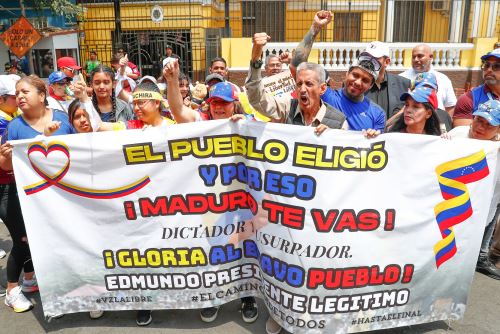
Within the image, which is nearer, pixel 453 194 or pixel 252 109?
pixel 453 194

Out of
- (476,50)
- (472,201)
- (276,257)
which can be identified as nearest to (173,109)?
(276,257)

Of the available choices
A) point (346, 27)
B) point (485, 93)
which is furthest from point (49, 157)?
point (346, 27)

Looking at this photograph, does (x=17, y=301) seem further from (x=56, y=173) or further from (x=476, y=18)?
(x=476, y=18)

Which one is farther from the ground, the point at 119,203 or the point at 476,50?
the point at 476,50

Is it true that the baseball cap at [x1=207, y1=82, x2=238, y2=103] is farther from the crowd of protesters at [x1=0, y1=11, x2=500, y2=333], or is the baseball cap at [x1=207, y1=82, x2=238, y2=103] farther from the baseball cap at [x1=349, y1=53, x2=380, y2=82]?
the baseball cap at [x1=349, y1=53, x2=380, y2=82]

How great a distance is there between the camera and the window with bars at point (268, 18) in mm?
18594

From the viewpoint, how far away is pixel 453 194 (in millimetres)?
3150

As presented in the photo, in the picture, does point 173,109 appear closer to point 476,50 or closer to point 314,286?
point 314,286

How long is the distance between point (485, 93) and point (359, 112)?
153 centimetres

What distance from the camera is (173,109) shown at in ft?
11.5

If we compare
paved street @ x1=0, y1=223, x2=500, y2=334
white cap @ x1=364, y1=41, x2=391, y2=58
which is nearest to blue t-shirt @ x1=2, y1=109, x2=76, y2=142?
paved street @ x1=0, y1=223, x2=500, y2=334

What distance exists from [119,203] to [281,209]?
122 cm

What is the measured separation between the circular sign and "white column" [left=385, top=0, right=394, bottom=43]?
904 cm

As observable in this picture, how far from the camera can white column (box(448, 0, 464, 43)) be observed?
17.7 m
